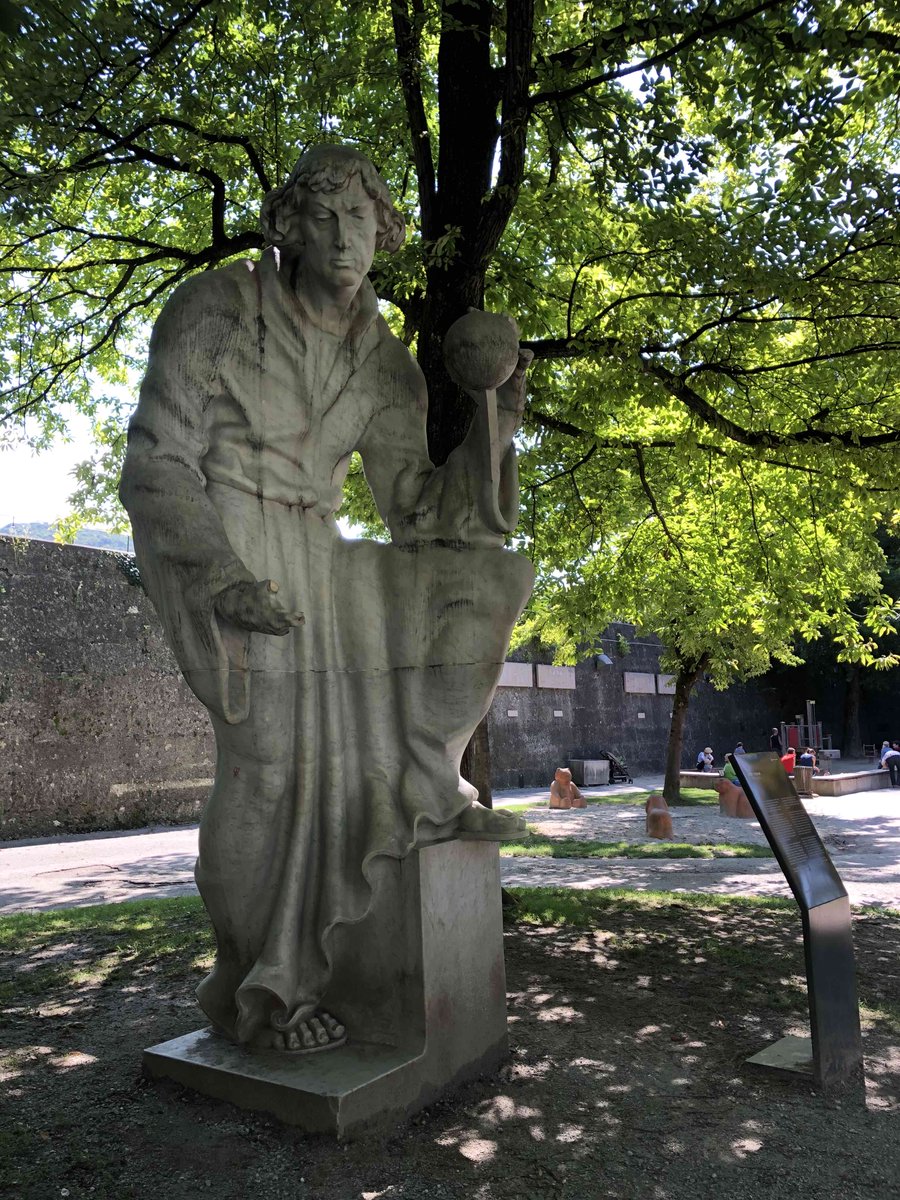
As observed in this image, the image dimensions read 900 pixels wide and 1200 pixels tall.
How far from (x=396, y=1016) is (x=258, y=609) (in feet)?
4.45

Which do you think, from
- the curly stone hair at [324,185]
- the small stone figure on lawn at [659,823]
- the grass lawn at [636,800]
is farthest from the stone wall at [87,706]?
the curly stone hair at [324,185]

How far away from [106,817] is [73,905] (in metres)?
7.34

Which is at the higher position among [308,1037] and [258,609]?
[258,609]

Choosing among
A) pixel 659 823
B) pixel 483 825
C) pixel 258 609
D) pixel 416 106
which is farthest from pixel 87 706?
pixel 258 609

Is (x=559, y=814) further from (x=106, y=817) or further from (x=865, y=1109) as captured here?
(x=865, y=1109)

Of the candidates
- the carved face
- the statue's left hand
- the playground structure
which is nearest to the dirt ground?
the statue's left hand

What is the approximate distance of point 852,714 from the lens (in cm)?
3853

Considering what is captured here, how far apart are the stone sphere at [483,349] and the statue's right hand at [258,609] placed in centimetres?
103

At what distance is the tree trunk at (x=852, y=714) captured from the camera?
3797 cm

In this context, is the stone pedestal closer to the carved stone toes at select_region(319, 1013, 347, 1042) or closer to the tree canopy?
the carved stone toes at select_region(319, 1013, 347, 1042)

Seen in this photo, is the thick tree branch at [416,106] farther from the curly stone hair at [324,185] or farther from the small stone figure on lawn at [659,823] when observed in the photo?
the small stone figure on lawn at [659,823]

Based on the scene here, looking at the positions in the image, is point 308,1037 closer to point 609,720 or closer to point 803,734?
point 609,720

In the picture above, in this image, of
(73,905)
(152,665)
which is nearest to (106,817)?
(152,665)

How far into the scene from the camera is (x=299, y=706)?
10.9 ft
